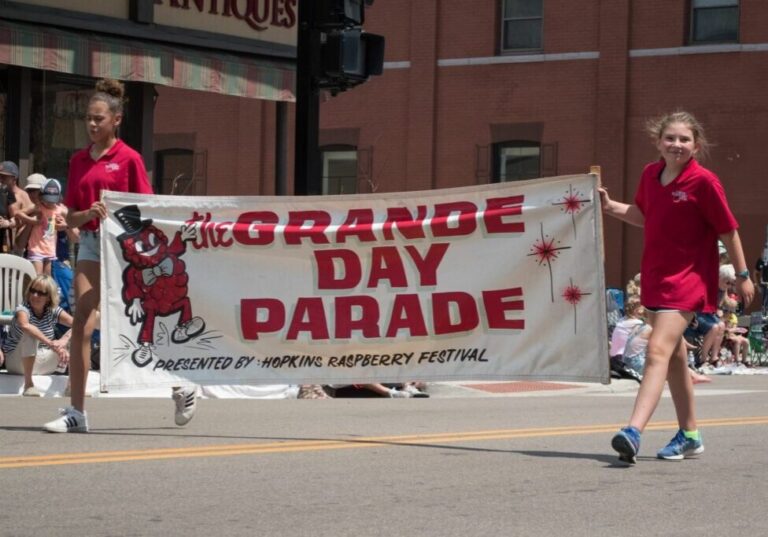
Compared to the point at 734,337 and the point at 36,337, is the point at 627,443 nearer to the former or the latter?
the point at 36,337

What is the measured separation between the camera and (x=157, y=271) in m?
10.1

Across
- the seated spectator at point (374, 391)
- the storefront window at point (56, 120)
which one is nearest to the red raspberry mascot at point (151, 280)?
the seated spectator at point (374, 391)

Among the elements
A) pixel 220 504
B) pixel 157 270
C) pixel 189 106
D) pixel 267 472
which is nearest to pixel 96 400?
pixel 157 270

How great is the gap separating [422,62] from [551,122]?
10.7ft

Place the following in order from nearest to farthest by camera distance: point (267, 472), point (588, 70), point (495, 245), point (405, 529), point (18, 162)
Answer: point (405, 529), point (267, 472), point (495, 245), point (18, 162), point (588, 70)

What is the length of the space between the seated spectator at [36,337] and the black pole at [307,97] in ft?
8.25

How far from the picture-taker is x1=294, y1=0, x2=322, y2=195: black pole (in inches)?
538

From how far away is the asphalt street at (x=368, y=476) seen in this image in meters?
6.34

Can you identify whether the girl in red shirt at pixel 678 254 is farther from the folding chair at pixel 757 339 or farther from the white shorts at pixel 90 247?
the folding chair at pixel 757 339

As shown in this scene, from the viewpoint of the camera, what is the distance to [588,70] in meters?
32.2

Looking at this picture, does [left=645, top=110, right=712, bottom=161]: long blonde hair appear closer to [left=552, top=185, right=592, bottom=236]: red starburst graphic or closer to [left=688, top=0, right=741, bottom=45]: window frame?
[left=552, top=185, right=592, bottom=236]: red starburst graphic

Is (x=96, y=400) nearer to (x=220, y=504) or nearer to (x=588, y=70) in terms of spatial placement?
(x=220, y=504)

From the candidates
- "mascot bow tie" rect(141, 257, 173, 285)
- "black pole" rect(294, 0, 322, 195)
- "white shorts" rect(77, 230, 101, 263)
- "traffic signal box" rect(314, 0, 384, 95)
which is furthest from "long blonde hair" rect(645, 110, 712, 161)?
"black pole" rect(294, 0, 322, 195)

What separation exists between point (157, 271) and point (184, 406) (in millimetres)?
948
